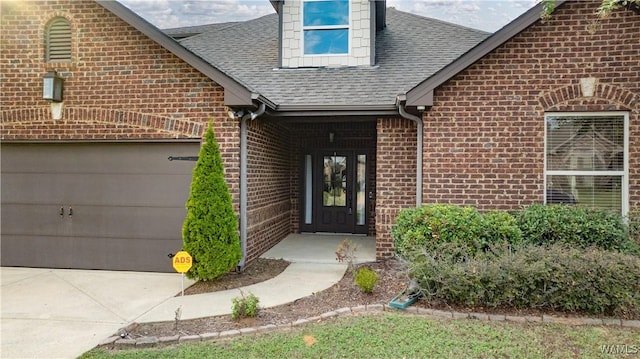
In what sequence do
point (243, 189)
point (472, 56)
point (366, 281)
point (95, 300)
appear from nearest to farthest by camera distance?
point (366, 281) → point (95, 300) → point (472, 56) → point (243, 189)

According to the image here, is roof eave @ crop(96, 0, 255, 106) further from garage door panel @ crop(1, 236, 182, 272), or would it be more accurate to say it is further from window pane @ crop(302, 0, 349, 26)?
window pane @ crop(302, 0, 349, 26)

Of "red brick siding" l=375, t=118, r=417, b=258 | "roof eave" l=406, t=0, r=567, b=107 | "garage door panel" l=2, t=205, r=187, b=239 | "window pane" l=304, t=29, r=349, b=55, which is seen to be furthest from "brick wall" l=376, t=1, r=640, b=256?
"garage door panel" l=2, t=205, r=187, b=239

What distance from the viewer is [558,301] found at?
Answer: 4.44m

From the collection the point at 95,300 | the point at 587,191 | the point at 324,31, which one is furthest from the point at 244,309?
the point at 324,31

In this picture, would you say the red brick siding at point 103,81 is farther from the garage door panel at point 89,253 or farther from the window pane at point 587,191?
the window pane at point 587,191

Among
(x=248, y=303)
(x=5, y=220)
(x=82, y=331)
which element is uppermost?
(x=5, y=220)

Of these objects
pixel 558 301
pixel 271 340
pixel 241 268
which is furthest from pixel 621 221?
pixel 241 268

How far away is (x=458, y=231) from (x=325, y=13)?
5925 mm

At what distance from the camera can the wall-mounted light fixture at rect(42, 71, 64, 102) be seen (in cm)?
670

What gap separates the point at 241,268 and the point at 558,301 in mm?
4554

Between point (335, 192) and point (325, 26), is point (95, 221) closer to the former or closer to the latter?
point (335, 192)

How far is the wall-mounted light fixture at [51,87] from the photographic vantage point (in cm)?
670

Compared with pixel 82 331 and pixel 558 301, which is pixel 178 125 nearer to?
pixel 82 331

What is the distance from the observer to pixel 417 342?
150 inches
